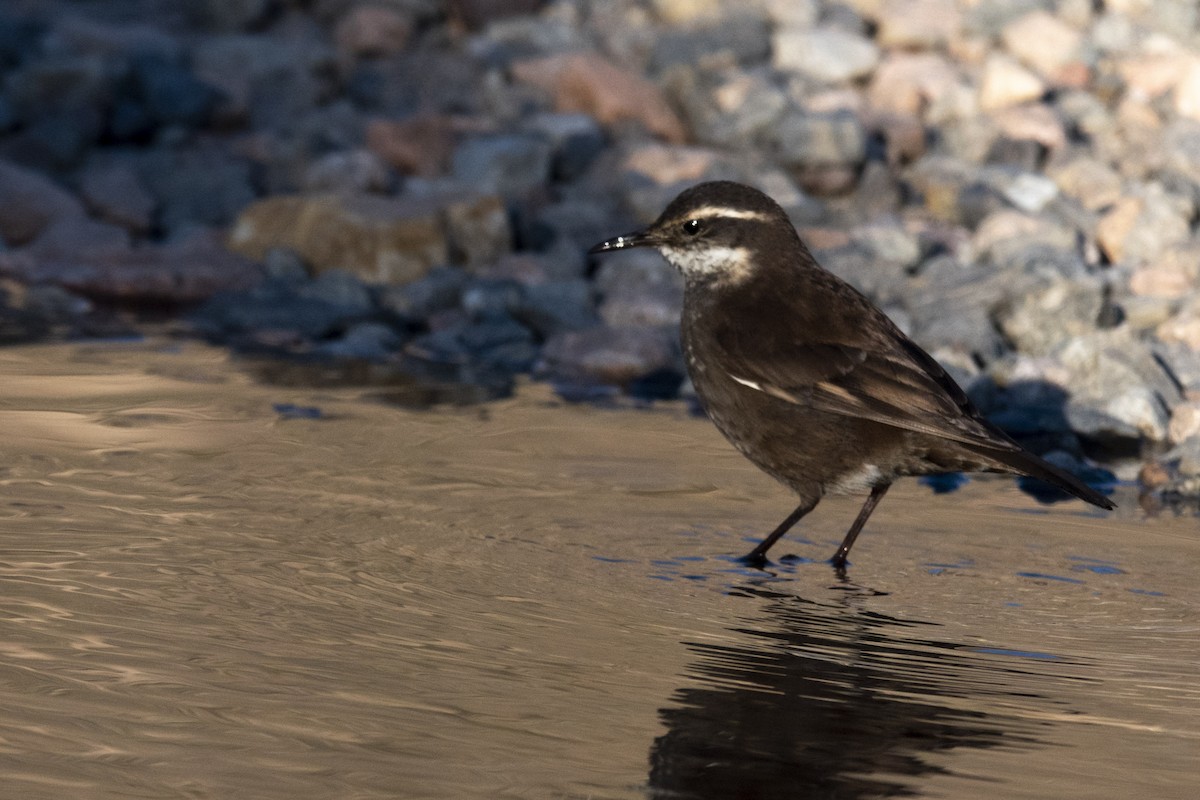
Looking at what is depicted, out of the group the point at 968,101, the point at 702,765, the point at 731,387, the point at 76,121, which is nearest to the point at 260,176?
the point at 76,121

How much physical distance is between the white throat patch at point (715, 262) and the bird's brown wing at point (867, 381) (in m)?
0.36

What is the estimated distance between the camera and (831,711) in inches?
174

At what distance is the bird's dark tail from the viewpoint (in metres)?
5.68

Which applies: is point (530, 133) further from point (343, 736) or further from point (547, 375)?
point (343, 736)

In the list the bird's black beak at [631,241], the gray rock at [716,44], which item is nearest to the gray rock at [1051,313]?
the bird's black beak at [631,241]

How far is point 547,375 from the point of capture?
29.8 ft

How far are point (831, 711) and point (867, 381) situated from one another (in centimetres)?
189

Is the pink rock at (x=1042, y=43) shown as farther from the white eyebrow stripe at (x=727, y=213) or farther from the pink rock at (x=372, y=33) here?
the white eyebrow stripe at (x=727, y=213)

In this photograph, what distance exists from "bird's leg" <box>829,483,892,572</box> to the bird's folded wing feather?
0.39 m

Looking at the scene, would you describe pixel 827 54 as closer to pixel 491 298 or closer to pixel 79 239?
pixel 491 298

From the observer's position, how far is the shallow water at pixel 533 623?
3.97m

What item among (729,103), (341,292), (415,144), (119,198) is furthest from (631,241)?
(729,103)

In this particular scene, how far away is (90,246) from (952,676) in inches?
271

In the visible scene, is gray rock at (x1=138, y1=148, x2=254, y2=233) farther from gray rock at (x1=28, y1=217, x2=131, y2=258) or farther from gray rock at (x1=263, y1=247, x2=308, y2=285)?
gray rock at (x1=263, y1=247, x2=308, y2=285)
